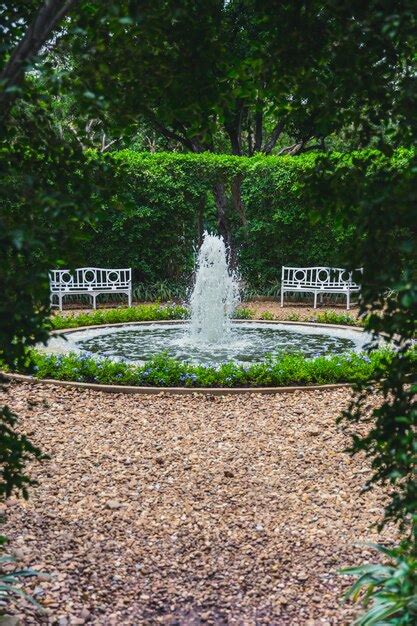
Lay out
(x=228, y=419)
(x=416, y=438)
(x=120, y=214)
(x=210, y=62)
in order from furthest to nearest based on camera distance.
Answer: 1. (x=120, y=214)
2. (x=228, y=419)
3. (x=210, y=62)
4. (x=416, y=438)

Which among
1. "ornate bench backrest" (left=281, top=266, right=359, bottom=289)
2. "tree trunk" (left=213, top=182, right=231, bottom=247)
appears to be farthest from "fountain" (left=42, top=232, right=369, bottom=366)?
"tree trunk" (left=213, top=182, right=231, bottom=247)

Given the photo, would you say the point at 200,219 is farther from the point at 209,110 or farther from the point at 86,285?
the point at 209,110

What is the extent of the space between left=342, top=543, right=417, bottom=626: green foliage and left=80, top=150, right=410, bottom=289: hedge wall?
11.6 metres

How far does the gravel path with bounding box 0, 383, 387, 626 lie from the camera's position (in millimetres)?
3035

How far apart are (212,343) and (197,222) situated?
6.81m

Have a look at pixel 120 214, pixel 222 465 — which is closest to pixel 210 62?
pixel 222 465

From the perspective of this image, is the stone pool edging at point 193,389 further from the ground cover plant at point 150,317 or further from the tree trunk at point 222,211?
the tree trunk at point 222,211

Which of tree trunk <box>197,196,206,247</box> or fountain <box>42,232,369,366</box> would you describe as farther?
tree trunk <box>197,196,206,247</box>

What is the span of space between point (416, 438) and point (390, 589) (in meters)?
0.67

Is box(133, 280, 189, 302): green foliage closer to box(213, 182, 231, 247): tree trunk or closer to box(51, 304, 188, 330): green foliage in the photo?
box(213, 182, 231, 247): tree trunk

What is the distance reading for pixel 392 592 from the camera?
2.49 meters

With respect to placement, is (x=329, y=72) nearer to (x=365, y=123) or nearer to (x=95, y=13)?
(x=365, y=123)

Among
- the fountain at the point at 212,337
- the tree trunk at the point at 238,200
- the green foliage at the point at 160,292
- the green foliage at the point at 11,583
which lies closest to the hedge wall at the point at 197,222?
the green foliage at the point at 160,292

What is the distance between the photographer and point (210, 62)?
244cm
